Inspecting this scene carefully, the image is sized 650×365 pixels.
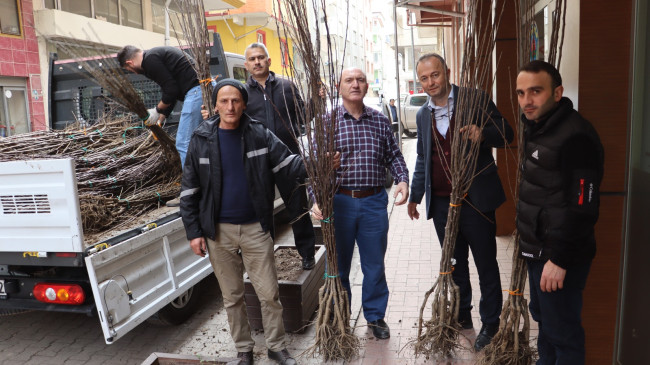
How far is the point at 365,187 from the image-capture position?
3695 millimetres

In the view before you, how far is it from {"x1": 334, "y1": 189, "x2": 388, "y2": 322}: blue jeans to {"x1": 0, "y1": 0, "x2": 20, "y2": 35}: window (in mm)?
11336

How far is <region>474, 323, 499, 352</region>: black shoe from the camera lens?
3506 mm

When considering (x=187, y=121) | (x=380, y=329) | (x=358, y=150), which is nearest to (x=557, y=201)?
(x=358, y=150)

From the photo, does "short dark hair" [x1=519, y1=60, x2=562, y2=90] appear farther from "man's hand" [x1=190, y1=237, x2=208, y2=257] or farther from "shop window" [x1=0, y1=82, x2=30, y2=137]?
"shop window" [x1=0, y1=82, x2=30, y2=137]

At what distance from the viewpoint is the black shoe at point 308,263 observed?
4400 millimetres

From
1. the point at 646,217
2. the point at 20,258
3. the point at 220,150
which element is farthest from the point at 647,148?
the point at 20,258

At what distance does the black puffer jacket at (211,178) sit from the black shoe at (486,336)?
160 centimetres

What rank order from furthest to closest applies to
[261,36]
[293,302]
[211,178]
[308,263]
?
[261,36]
[308,263]
[293,302]
[211,178]

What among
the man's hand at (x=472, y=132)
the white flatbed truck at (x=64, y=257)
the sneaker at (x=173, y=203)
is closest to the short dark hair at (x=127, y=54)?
the sneaker at (x=173, y=203)

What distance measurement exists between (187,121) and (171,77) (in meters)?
0.45

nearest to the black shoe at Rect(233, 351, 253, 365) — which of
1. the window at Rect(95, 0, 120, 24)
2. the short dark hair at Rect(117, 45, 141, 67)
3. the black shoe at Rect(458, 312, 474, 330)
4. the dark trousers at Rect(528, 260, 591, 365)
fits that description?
the black shoe at Rect(458, 312, 474, 330)

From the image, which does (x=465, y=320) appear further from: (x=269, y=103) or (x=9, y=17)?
(x=9, y=17)

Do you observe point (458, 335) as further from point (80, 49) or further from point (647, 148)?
point (80, 49)

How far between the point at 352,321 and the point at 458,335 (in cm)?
95
